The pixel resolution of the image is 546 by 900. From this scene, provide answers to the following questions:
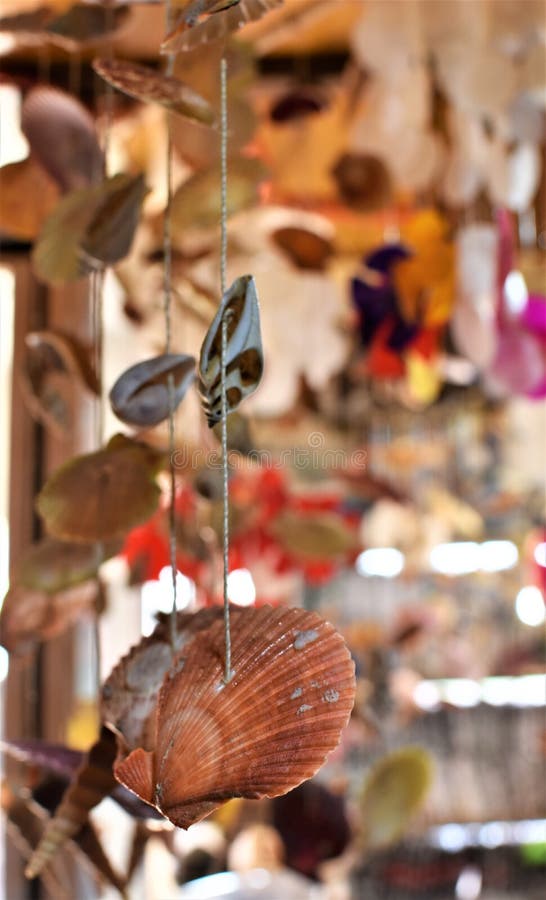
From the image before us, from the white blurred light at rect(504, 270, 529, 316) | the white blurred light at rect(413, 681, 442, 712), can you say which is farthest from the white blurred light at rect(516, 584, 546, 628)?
the white blurred light at rect(504, 270, 529, 316)

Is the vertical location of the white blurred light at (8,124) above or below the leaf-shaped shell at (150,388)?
above

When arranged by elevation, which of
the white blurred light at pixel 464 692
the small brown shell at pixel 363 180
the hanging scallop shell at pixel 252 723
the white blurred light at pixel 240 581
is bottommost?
the white blurred light at pixel 464 692

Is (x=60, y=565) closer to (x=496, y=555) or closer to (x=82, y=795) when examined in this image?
(x=82, y=795)

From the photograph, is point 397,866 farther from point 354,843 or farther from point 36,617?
point 36,617

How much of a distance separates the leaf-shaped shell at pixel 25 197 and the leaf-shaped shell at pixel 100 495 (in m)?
0.17

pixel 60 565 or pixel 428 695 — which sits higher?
pixel 60 565

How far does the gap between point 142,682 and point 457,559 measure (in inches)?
87.3

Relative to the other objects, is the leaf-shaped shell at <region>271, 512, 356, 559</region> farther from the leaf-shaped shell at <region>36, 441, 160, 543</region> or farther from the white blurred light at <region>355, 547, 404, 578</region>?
the white blurred light at <region>355, 547, 404, 578</region>

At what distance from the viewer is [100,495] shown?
1.29 ft

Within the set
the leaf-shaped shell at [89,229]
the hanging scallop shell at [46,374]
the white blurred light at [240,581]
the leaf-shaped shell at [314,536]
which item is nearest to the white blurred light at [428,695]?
the white blurred light at [240,581]

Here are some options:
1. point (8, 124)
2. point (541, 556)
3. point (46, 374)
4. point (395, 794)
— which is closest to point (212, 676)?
point (46, 374)

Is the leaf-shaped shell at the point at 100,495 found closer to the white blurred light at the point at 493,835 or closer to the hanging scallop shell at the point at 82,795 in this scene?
the hanging scallop shell at the point at 82,795

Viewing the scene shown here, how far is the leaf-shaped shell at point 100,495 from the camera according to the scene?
1.27 feet

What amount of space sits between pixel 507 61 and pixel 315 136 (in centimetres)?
19
